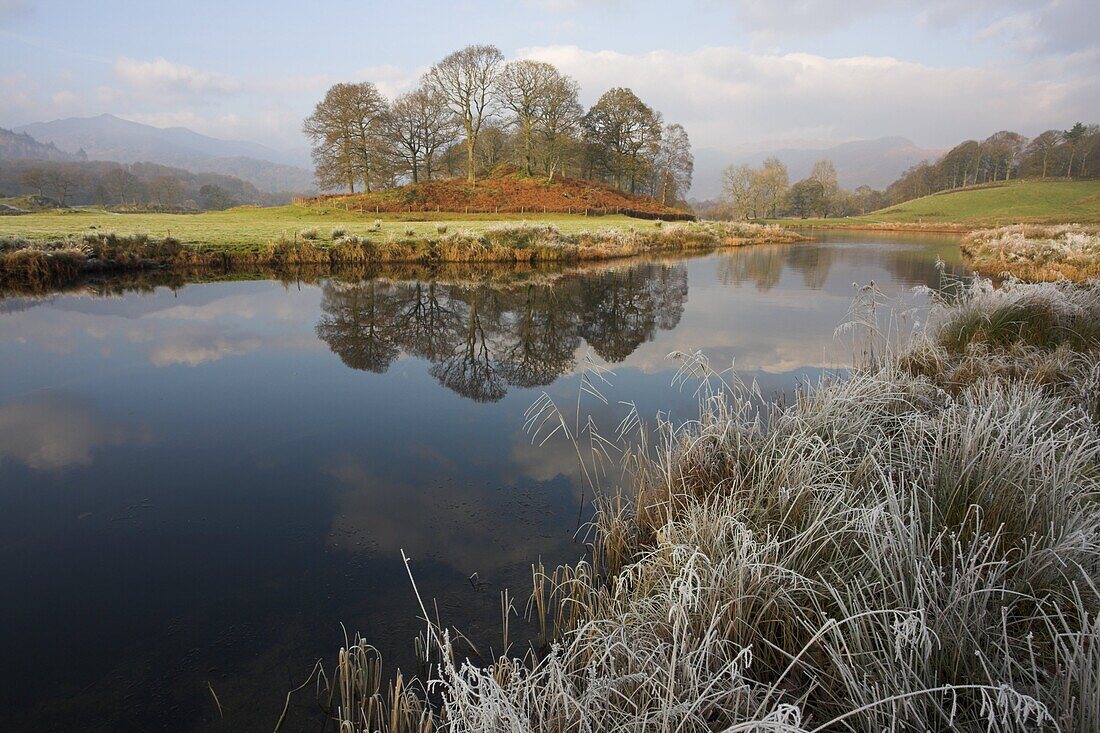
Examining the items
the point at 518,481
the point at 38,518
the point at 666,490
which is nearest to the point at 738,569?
the point at 666,490

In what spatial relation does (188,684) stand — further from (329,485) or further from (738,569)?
(738,569)

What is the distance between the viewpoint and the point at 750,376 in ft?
25.4

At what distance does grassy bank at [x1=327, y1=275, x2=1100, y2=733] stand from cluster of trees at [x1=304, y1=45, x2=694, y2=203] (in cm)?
4532

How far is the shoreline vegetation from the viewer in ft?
51.1

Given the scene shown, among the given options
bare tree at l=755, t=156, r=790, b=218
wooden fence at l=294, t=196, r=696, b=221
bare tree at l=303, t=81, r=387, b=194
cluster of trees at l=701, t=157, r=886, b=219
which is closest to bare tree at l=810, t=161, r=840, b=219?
cluster of trees at l=701, t=157, r=886, b=219

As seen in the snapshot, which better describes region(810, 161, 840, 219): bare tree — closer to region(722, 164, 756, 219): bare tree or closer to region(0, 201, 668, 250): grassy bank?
region(722, 164, 756, 219): bare tree

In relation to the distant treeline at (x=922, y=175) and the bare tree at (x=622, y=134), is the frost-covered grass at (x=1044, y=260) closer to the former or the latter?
the bare tree at (x=622, y=134)

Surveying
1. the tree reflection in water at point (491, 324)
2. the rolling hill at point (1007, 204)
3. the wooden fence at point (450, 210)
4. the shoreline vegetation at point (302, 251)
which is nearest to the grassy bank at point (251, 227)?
the shoreline vegetation at point (302, 251)

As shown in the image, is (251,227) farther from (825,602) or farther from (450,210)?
(825,602)

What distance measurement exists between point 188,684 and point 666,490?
314 centimetres

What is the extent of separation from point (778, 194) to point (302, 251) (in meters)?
69.1

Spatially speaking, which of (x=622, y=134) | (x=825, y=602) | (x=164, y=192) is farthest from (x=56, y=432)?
(x=164, y=192)

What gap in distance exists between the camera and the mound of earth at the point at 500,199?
144ft

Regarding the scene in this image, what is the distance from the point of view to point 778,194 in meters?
73.8
